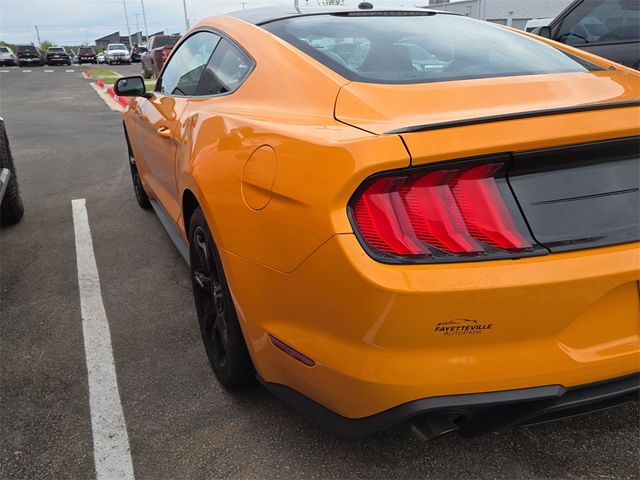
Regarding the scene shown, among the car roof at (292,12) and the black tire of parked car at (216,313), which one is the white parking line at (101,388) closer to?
the black tire of parked car at (216,313)

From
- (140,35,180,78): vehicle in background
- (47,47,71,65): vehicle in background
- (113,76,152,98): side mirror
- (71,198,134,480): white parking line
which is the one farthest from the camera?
(47,47,71,65): vehicle in background

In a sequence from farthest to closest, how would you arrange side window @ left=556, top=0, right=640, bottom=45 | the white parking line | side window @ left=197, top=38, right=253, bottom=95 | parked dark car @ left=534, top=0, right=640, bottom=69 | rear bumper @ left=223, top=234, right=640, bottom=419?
side window @ left=556, top=0, right=640, bottom=45
parked dark car @ left=534, top=0, right=640, bottom=69
side window @ left=197, top=38, right=253, bottom=95
the white parking line
rear bumper @ left=223, top=234, right=640, bottom=419

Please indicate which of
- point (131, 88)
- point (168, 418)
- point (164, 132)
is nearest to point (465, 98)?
point (168, 418)

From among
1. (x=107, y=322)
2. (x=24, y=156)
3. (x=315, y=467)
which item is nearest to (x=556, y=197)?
(x=315, y=467)

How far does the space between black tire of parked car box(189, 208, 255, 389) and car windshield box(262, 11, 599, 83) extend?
860 millimetres

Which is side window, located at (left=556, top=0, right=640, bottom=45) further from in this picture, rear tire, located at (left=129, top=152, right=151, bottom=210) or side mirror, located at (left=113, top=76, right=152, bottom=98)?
rear tire, located at (left=129, top=152, right=151, bottom=210)

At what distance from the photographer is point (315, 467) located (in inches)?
79.7

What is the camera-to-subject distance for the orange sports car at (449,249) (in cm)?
145

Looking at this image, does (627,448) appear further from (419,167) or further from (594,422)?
(419,167)

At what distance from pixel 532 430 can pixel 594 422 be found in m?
0.27

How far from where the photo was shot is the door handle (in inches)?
118

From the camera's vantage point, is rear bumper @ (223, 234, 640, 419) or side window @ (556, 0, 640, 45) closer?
rear bumper @ (223, 234, 640, 419)

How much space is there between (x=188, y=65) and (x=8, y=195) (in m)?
2.32

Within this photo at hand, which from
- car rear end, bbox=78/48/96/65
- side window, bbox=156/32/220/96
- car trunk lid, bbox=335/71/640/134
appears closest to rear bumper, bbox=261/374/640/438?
car trunk lid, bbox=335/71/640/134
